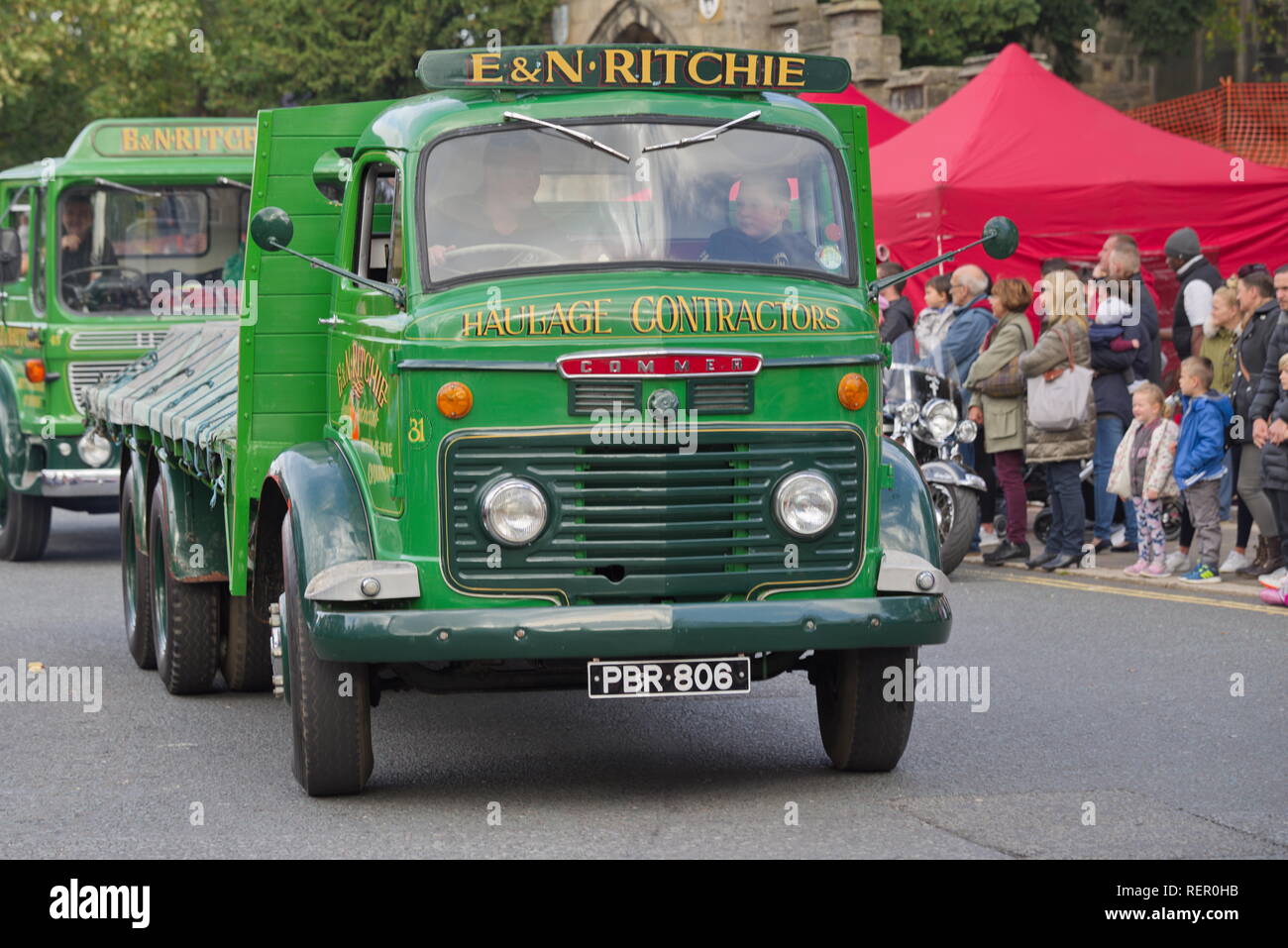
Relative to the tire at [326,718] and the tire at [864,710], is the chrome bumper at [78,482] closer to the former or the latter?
the tire at [326,718]

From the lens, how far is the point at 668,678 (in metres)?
7.27

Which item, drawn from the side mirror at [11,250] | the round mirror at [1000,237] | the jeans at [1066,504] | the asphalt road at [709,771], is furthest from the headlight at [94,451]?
the round mirror at [1000,237]

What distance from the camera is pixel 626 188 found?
771 cm

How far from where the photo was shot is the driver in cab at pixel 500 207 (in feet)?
25.1

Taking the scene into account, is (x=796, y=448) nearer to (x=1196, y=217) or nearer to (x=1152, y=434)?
(x=1152, y=434)

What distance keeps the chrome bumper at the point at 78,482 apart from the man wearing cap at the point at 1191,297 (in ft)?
25.8

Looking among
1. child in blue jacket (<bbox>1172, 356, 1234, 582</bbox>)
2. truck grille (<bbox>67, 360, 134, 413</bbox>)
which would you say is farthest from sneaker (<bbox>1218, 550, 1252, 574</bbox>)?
truck grille (<bbox>67, 360, 134, 413</bbox>)

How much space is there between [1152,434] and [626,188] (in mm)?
6821

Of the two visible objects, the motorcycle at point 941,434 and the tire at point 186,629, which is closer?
the tire at point 186,629

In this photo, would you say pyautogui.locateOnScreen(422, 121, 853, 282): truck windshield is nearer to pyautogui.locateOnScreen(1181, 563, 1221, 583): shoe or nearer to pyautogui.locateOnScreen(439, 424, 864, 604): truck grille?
pyautogui.locateOnScreen(439, 424, 864, 604): truck grille

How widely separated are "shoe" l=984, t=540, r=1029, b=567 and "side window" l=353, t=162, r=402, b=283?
7634 millimetres

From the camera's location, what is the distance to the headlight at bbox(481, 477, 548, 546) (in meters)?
7.18
